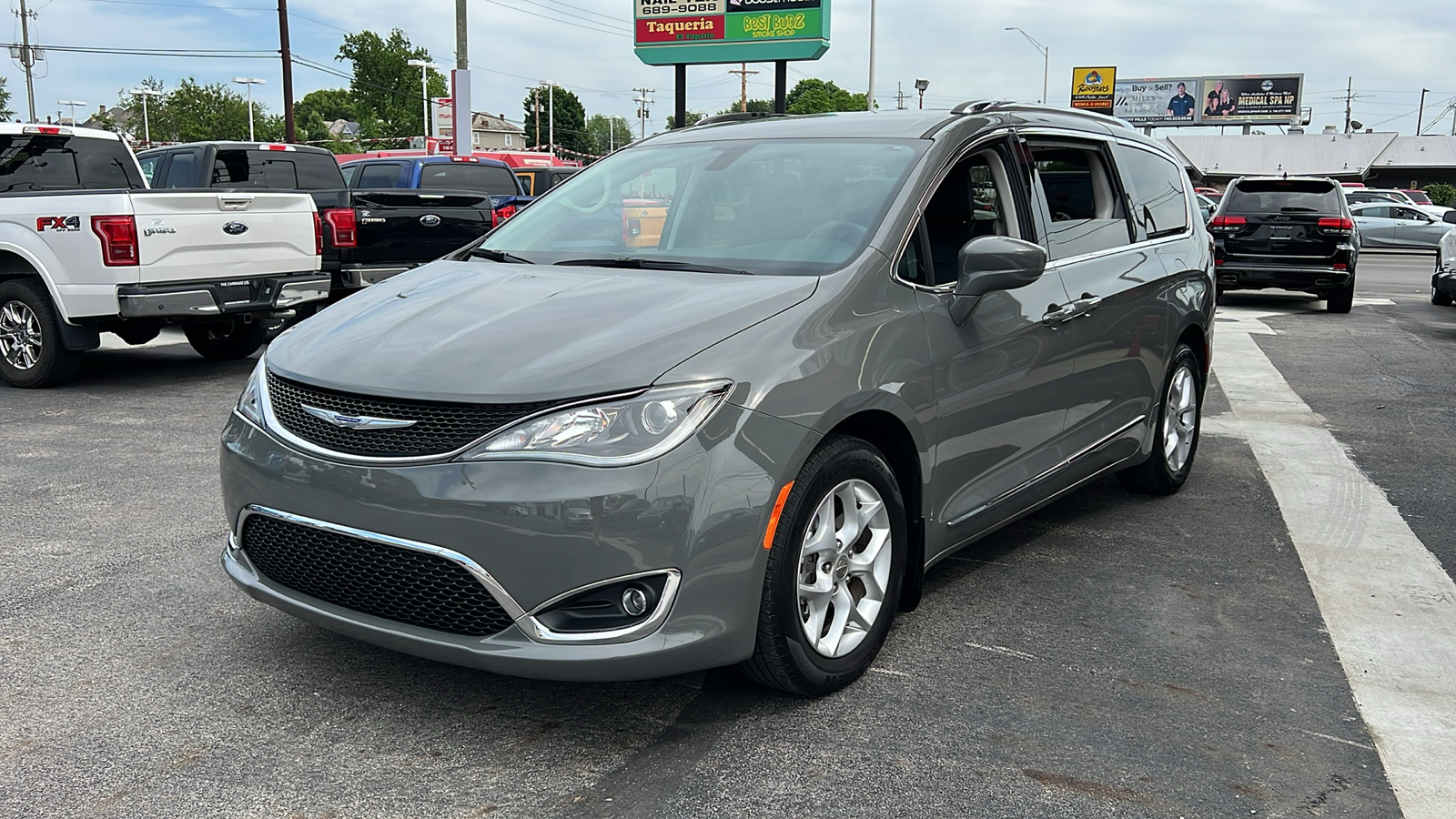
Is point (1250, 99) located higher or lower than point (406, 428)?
higher

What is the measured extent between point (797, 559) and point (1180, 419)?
3425 millimetres

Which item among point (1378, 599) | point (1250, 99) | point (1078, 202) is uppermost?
point (1250, 99)

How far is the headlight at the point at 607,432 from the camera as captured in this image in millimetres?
3016

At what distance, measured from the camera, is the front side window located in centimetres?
477

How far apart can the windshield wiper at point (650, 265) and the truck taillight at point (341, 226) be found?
814 cm

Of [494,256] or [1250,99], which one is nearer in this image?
[494,256]

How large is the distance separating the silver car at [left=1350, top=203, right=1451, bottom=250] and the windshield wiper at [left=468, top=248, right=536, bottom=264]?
33.5 m

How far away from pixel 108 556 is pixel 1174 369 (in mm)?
4744

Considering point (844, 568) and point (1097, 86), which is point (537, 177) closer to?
point (844, 568)

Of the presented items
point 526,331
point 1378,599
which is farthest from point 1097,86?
point 526,331

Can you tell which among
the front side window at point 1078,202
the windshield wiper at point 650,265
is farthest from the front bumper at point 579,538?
the front side window at point 1078,202

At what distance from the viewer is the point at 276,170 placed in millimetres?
12406

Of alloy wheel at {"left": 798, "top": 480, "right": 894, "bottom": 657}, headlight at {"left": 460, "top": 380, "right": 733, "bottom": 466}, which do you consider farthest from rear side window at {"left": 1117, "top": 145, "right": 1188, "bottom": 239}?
headlight at {"left": 460, "top": 380, "right": 733, "bottom": 466}

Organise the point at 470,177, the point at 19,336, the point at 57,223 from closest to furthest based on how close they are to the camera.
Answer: the point at 57,223
the point at 19,336
the point at 470,177
